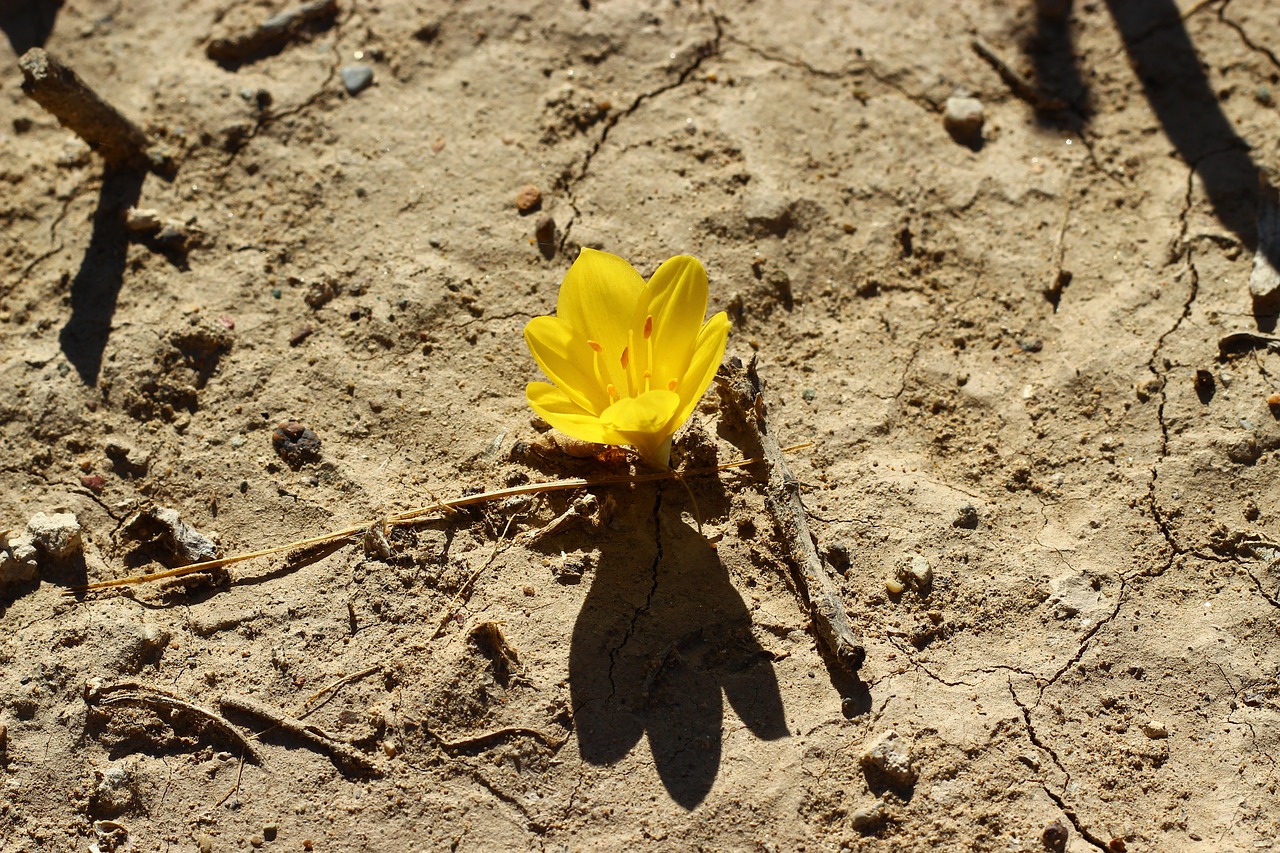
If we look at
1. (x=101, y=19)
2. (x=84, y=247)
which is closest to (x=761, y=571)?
(x=84, y=247)

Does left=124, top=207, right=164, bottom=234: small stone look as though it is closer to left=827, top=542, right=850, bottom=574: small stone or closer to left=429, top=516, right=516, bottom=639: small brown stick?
left=429, top=516, right=516, bottom=639: small brown stick

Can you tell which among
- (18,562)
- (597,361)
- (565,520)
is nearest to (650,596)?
(565,520)

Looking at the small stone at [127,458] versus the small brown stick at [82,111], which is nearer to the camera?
the small stone at [127,458]

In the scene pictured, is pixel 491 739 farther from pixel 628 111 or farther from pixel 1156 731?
pixel 628 111

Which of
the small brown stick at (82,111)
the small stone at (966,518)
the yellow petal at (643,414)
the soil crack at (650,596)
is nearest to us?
the yellow petal at (643,414)

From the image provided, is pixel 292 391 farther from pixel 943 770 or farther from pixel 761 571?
pixel 943 770

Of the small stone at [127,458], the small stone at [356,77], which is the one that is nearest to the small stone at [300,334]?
the small stone at [127,458]

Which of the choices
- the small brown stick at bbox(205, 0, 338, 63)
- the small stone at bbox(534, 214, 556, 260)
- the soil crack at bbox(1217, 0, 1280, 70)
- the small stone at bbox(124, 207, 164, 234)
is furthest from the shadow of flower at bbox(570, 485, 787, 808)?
the soil crack at bbox(1217, 0, 1280, 70)

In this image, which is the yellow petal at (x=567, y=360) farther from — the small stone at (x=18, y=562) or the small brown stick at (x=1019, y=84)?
the small brown stick at (x=1019, y=84)
